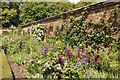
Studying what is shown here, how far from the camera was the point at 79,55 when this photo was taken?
603cm

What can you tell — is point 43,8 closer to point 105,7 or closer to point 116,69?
point 105,7

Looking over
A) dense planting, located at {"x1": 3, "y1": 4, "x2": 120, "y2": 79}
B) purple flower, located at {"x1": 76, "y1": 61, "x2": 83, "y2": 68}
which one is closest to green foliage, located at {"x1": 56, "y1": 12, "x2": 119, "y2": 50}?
dense planting, located at {"x1": 3, "y1": 4, "x2": 120, "y2": 79}

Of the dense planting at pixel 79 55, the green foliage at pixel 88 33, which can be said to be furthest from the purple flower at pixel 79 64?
the green foliage at pixel 88 33

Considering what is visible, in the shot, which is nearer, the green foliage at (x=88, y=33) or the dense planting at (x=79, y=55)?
the dense planting at (x=79, y=55)

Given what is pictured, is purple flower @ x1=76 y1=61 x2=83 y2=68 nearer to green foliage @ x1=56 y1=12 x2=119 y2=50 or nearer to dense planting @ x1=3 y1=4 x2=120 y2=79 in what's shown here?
dense planting @ x1=3 y1=4 x2=120 y2=79

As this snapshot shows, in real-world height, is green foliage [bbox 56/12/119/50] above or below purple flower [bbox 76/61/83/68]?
above

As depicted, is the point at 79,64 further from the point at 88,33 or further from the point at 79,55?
the point at 88,33

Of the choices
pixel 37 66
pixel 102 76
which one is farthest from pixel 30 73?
pixel 102 76

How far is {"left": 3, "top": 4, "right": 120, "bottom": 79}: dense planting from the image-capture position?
4945mm

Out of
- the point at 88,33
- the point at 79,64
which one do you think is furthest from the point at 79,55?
the point at 88,33

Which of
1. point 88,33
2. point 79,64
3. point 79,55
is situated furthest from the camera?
point 88,33

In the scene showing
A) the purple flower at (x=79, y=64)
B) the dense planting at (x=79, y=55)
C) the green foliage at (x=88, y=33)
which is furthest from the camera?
the green foliage at (x=88, y=33)

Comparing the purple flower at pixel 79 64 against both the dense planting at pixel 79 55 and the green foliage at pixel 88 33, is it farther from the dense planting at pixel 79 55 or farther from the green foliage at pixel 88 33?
the green foliage at pixel 88 33

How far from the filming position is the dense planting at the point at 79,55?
195 inches
